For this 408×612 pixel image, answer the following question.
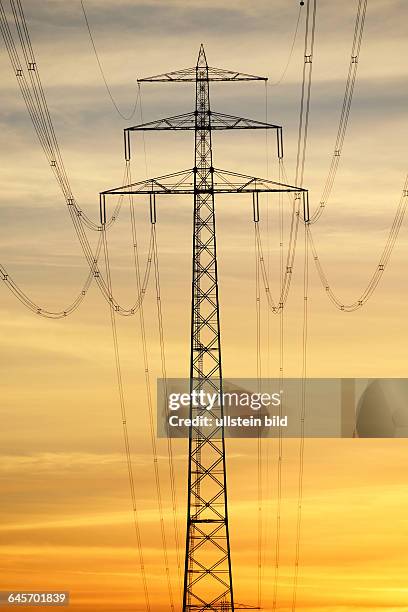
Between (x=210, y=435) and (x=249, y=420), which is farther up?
(x=249, y=420)

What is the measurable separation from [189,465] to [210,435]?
1828 millimetres

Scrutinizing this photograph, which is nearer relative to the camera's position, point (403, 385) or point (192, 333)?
point (192, 333)

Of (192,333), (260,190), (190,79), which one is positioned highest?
(190,79)

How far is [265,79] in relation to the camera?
310 ft

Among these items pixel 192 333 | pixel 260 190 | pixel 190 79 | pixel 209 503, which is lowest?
pixel 209 503

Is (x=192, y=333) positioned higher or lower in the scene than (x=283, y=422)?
lower

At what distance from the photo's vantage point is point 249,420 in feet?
385

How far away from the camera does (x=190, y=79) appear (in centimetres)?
9738

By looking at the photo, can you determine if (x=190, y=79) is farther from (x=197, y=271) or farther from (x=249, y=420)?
(x=249, y=420)

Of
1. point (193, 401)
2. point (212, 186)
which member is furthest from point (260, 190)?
point (193, 401)

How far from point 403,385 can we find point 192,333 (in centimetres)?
3258

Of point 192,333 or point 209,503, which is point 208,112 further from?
point 209,503

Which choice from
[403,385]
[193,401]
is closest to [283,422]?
[403,385]

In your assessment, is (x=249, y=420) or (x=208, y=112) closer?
(x=208, y=112)
